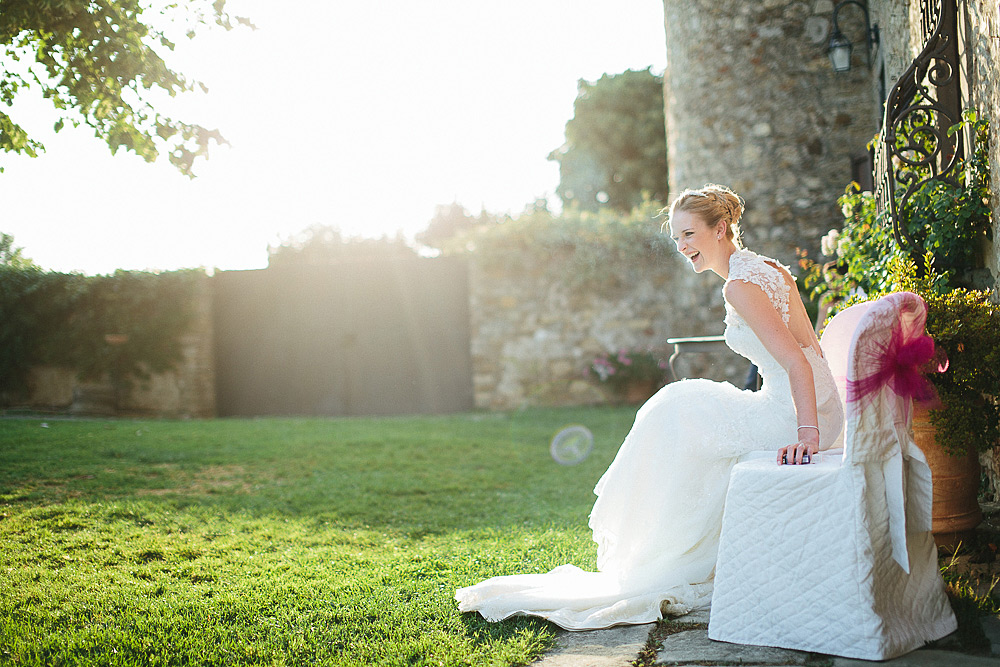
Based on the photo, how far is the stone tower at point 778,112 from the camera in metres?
7.75

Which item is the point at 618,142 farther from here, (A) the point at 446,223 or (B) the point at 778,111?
(B) the point at 778,111

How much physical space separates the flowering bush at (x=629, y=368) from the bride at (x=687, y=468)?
252 inches

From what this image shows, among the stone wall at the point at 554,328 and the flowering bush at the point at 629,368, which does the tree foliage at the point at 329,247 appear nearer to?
the stone wall at the point at 554,328

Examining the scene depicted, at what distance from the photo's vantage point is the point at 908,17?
4605 mm

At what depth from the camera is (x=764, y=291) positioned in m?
2.38

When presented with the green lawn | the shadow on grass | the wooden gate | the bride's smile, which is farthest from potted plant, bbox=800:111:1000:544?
the wooden gate

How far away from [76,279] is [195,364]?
1887mm

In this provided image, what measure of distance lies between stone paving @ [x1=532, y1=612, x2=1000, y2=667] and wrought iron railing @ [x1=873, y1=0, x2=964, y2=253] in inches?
83.2

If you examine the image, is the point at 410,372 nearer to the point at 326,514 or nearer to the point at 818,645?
the point at 326,514

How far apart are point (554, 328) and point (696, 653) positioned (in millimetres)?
7455

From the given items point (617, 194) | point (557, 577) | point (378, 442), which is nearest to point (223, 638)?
point (557, 577)

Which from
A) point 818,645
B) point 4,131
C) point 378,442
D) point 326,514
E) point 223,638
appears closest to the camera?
point 818,645

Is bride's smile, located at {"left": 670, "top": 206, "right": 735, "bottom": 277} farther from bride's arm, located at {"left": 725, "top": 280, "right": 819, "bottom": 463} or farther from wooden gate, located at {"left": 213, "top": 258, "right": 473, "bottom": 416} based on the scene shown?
wooden gate, located at {"left": 213, "top": 258, "right": 473, "bottom": 416}

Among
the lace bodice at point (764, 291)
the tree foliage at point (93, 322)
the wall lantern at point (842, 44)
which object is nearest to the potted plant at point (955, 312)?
the lace bodice at point (764, 291)
